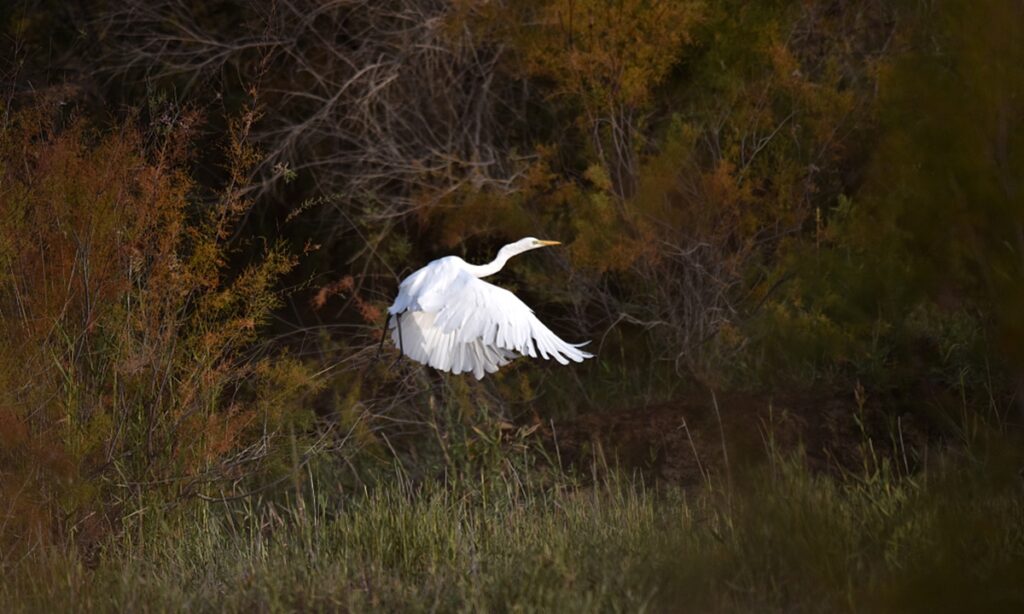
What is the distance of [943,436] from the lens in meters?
7.06

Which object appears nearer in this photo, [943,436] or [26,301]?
[26,301]

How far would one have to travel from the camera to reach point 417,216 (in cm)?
1090

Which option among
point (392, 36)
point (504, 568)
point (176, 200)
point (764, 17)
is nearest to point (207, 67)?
point (392, 36)

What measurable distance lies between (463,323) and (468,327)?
3cm

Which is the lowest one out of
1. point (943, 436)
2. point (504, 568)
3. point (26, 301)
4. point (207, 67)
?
point (943, 436)

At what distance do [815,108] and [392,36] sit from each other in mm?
3192

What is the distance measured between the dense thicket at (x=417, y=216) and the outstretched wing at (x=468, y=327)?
54 cm

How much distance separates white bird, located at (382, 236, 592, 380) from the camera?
6.60 m

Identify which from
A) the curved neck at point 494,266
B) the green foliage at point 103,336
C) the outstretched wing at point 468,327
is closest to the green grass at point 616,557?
the green foliage at point 103,336

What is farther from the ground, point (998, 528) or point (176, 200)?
point (176, 200)

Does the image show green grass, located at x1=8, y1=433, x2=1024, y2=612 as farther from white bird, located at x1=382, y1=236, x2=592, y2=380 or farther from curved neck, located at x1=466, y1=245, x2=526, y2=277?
curved neck, located at x1=466, y1=245, x2=526, y2=277

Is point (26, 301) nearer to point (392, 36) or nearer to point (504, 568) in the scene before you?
point (504, 568)

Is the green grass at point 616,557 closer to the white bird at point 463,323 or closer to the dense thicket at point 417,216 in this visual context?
the dense thicket at point 417,216

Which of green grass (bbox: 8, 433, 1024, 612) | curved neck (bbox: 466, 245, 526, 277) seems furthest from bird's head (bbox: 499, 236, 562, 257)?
green grass (bbox: 8, 433, 1024, 612)
